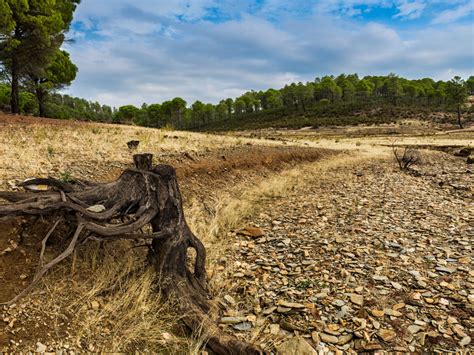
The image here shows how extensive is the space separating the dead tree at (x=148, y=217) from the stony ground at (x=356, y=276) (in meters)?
0.59

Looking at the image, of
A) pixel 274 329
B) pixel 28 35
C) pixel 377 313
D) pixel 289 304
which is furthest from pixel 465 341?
pixel 28 35

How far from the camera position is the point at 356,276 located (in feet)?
18.5

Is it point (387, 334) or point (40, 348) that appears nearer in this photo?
point (40, 348)

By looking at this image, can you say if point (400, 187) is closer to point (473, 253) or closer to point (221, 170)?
point (473, 253)

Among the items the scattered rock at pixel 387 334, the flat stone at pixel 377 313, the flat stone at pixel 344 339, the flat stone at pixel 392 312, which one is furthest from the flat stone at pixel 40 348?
the flat stone at pixel 392 312

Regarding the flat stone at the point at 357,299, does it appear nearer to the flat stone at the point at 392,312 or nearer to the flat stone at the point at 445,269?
the flat stone at the point at 392,312

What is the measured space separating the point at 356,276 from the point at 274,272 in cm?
152

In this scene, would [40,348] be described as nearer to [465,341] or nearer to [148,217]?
[148,217]

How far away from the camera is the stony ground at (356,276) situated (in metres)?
4.34

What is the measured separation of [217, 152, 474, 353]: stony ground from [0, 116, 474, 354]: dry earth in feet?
0.07

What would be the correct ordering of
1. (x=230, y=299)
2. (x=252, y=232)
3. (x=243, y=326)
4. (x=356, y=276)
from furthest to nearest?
(x=252, y=232) < (x=356, y=276) < (x=230, y=299) < (x=243, y=326)

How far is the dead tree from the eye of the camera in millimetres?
4125

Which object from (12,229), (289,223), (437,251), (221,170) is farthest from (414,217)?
(12,229)

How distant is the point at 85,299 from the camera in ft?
13.9
